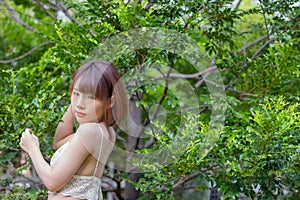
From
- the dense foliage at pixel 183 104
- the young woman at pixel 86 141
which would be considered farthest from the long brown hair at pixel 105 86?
the dense foliage at pixel 183 104

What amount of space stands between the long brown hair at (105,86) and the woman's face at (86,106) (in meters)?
0.02

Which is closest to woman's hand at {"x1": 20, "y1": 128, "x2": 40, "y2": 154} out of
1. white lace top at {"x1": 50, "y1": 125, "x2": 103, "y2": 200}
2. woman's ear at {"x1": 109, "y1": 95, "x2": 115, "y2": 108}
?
white lace top at {"x1": 50, "y1": 125, "x2": 103, "y2": 200}

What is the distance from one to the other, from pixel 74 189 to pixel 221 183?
1131mm

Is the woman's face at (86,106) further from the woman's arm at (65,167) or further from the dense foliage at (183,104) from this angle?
the dense foliage at (183,104)

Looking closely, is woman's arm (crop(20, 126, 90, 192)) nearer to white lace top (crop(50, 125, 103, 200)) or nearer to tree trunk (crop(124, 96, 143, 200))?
white lace top (crop(50, 125, 103, 200))

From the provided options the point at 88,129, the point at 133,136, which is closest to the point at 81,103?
the point at 88,129

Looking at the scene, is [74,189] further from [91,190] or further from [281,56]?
[281,56]

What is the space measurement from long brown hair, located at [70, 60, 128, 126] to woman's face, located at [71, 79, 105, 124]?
2cm

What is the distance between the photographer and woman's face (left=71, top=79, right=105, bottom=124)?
6.94ft

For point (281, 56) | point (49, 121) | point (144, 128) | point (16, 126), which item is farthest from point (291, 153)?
point (16, 126)

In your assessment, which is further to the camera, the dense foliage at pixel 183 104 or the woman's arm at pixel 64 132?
the dense foliage at pixel 183 104

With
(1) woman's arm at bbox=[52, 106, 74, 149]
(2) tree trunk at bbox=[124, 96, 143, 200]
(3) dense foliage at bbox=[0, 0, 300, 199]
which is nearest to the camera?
(1) woman's arm at bbox=[52, 106, 74, 149]

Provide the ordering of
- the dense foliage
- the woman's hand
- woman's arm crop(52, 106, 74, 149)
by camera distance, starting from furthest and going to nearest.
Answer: the dense foliage
woman's arm crop(52, 106, 74, 149)
the woman's hand

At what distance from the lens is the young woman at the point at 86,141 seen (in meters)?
2.04
